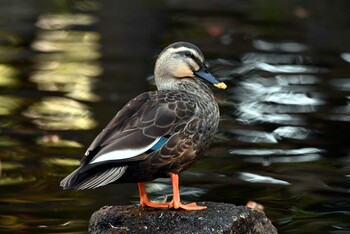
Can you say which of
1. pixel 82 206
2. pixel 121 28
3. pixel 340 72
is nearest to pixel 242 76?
pixel 340 72

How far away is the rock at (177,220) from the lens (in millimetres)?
6641

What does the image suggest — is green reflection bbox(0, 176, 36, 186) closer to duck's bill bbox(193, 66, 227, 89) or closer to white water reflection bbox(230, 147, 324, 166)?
white water reflection bbox(230, 147, 324, 166)

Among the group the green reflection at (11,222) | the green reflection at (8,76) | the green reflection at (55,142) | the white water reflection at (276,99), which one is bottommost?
the white water reflection at (276,99)

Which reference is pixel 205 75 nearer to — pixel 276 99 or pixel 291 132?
pixel 291 132

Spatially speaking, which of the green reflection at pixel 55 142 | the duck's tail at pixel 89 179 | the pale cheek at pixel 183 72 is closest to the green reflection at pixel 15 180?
the green reflection at pixel 55 142

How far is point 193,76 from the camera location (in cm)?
709

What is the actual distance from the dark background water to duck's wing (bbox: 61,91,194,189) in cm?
172

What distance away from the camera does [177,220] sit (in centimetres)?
669

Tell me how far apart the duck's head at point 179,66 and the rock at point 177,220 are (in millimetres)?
853

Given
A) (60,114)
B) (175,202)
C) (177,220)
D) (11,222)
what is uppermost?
(175,202)

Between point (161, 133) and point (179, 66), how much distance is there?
61cm

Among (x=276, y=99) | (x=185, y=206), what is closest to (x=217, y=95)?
(x=276, y=99)

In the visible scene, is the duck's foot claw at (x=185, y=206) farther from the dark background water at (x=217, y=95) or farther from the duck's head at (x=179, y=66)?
the dark background water at (x=217, y=95)

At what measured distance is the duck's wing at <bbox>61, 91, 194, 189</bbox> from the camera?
6.26 metres
